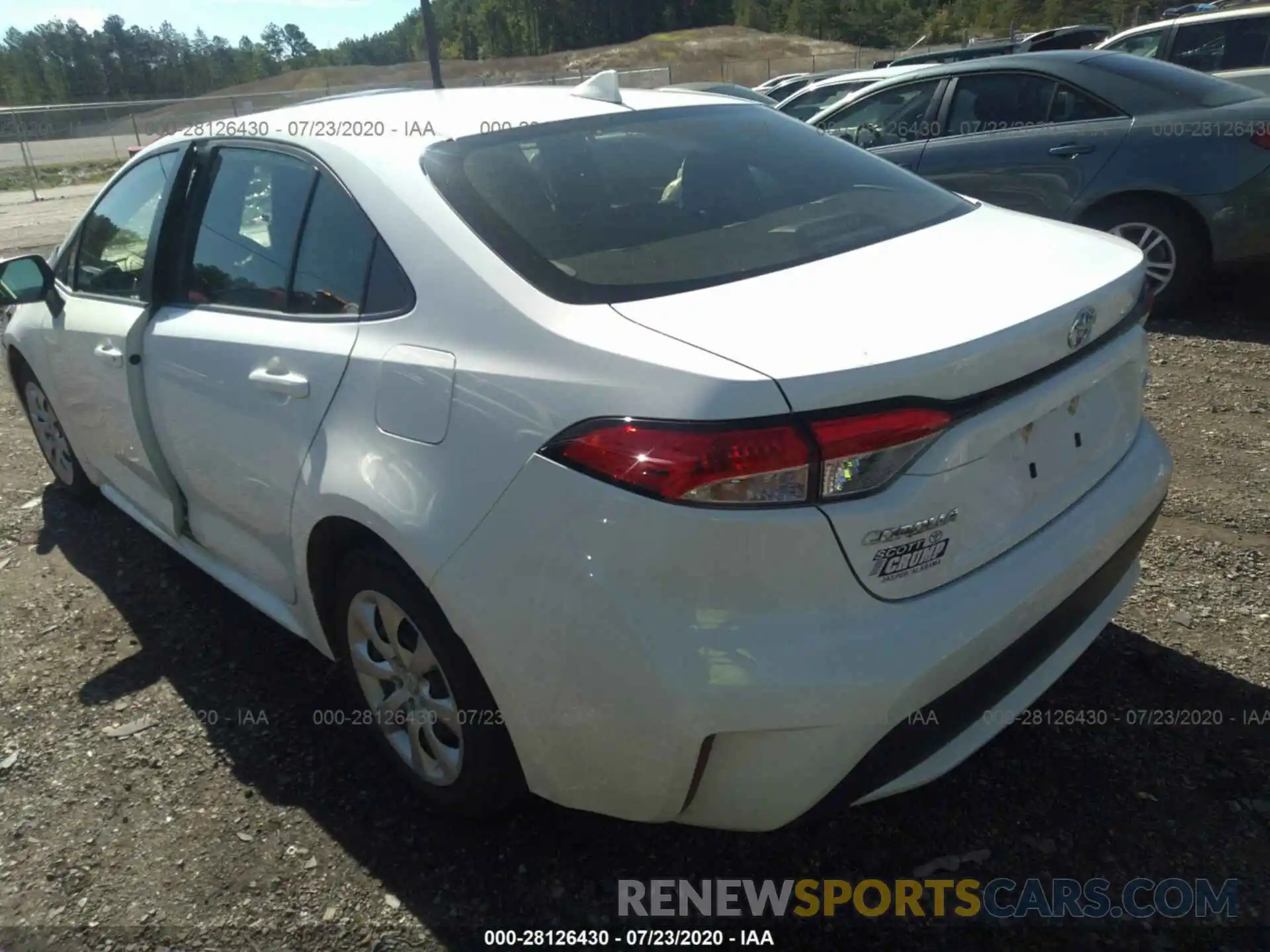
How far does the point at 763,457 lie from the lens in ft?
5.38

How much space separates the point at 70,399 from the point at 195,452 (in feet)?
4.32

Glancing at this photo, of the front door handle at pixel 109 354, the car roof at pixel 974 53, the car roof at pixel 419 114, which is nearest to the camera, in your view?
the car roof at pixel 419 114

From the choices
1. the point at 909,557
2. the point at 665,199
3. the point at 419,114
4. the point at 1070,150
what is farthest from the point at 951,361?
the point at 1070,150

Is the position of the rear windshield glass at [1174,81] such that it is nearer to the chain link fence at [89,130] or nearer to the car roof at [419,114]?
the car roof at [419,114]

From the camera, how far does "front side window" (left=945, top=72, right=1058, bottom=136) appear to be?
621cm

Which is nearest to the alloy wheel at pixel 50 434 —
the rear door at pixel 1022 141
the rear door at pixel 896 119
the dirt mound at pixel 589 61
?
the rear door at pixel 896 119

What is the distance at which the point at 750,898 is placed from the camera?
7.22 feet

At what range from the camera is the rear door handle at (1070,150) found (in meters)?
5.91

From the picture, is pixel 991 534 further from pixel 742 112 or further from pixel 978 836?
pixel 742 112

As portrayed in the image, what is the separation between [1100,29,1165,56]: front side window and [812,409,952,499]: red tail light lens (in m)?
9.77

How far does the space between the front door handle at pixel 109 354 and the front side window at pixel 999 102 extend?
5.50 metres

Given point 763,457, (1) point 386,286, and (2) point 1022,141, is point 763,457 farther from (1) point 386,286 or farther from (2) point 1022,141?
(2) point 1022,141

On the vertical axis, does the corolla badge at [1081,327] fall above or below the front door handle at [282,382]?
above

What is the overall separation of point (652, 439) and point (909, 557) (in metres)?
0.51
